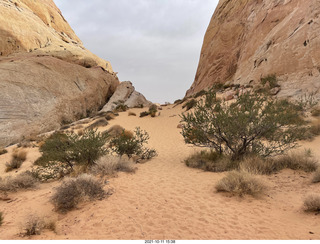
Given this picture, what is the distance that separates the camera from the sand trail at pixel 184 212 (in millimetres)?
2821

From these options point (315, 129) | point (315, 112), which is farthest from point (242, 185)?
point (315, 112)

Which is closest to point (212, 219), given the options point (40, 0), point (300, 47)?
point (300, 47)

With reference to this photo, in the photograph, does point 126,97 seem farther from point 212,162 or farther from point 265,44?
point 212,162

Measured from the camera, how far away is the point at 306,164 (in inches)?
208

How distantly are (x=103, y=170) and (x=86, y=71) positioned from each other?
21.0m

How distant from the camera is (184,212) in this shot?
3467 mm

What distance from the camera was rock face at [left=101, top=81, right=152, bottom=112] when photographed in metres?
25.2

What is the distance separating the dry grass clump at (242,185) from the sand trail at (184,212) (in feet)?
0.54

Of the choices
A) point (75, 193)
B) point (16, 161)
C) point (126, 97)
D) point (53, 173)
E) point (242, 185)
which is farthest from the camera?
point (126, 97)

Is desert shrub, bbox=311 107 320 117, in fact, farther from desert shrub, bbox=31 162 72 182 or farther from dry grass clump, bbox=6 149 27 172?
dry grass clump, bbox=6 149 27 172

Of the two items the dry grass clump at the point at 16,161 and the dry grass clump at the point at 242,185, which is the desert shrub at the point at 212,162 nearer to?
the dry grass clump at the point at 242,185

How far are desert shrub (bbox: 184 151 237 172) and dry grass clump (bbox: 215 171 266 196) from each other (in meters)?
1.43

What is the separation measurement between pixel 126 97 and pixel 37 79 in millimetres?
12125

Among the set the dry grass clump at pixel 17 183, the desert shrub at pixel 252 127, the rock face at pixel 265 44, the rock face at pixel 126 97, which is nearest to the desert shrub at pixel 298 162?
the desert shrub at pixel 252 127
